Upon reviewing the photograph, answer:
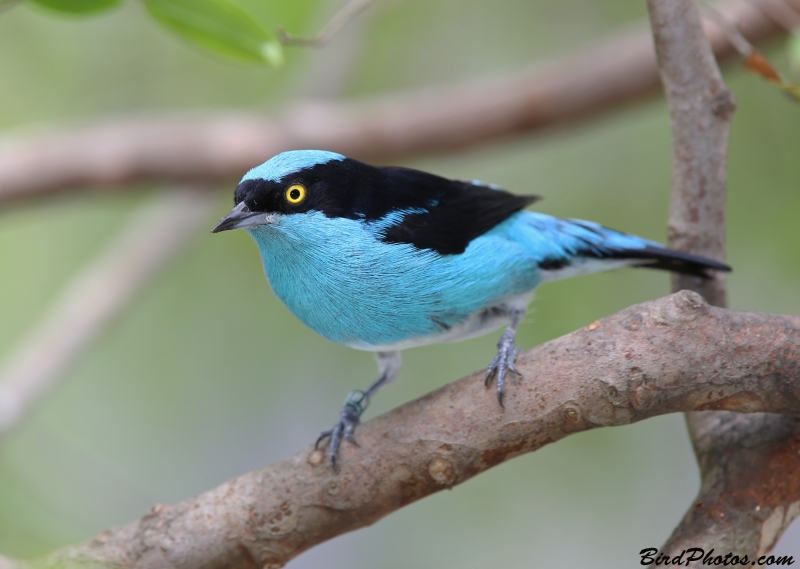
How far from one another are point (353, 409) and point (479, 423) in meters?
0.73

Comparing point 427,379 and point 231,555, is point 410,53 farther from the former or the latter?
point 231,555

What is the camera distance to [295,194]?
9.14ft

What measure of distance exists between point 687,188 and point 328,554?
3573 millimetres

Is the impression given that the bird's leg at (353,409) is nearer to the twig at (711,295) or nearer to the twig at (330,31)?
the twig at (711,295)

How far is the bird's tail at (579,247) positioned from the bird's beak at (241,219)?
3.55ft

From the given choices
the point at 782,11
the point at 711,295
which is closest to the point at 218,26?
the point at 711,295

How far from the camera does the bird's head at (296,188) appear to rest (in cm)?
270

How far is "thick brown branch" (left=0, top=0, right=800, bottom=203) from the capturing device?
483cm

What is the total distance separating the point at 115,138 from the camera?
5070mm

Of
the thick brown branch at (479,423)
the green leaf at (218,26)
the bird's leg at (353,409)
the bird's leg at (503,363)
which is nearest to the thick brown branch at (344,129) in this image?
the bird's leg at (353,409)

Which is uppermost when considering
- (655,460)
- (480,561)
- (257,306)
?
(257,306)

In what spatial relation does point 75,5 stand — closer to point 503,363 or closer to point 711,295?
point 503,363

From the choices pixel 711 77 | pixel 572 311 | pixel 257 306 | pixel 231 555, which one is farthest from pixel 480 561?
pixel 711 77

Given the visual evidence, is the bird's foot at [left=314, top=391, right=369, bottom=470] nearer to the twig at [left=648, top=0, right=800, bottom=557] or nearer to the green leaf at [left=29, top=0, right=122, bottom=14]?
the twig at [left=648, top=0, right=800, bottom=557]
